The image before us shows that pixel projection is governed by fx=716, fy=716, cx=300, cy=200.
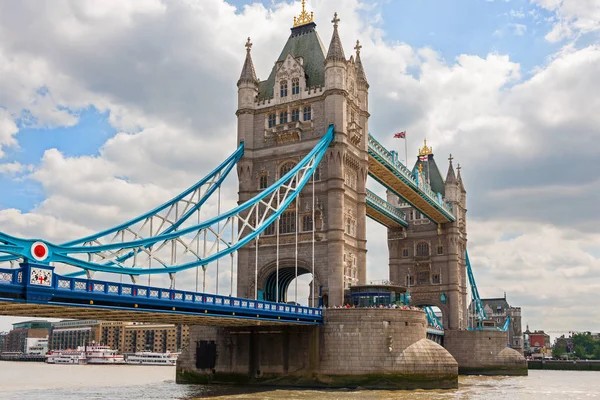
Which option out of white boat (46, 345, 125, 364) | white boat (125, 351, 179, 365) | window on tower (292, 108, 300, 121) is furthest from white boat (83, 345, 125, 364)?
window on tower (292, 108, 300, 121)

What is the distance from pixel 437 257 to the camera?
92.9 metres

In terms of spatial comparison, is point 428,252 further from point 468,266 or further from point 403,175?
point 403,175

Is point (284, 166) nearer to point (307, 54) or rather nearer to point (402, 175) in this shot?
point (307, 54)

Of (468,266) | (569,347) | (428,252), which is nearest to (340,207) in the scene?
(428,252)

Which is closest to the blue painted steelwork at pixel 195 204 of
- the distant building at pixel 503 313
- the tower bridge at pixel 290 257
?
the tower bridge at pixel 290 257

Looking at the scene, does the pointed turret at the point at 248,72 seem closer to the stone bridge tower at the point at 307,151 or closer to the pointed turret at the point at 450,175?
the stone bridge tower at the point at 307,151

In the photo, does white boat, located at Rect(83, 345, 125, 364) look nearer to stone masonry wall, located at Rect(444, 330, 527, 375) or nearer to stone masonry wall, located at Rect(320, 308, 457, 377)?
stone masonry wall, located at Rect(444, 330, 527, 375)

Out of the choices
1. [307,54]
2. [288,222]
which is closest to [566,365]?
[288,222]

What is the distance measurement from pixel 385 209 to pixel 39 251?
189 feet

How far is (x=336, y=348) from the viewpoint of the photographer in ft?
164

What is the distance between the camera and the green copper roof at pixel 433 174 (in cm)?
9750

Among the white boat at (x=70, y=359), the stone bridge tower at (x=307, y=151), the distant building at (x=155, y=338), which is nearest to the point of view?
the stone bridge tower at (x=307, y=151)

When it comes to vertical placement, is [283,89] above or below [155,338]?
above

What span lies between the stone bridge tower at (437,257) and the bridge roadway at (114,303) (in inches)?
1847
